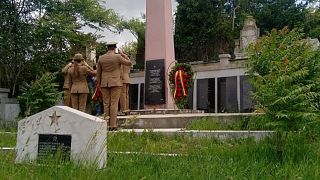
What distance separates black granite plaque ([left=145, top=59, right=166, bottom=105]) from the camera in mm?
13867

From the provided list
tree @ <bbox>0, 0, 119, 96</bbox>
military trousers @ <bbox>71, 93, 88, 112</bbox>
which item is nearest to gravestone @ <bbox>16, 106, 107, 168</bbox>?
military trousers @ <bbox>71, 93, 88, 112</bbox>

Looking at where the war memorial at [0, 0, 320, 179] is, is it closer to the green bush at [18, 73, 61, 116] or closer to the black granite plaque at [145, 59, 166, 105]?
the green bush at [18, 73, 61, 116]

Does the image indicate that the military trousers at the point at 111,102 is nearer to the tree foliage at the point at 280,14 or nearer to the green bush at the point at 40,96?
the green bush at the point at 40,96

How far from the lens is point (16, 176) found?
3.89m

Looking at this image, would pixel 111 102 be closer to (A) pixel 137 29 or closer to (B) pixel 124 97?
(B) pixel 124 97

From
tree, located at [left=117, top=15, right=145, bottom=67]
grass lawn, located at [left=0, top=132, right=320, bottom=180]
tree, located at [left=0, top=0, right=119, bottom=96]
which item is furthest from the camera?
tree, located at [left=117, top=15, right=145, bottom=67]

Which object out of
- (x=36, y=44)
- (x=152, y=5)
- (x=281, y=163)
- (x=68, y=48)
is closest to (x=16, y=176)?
(x=281, y=163)

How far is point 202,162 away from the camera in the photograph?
460 centimetres

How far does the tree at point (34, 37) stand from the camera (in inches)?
753

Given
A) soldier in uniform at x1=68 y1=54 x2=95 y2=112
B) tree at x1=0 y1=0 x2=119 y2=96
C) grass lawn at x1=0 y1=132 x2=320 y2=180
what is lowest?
grass lawn at x1=0 y1=132 x2=320 y2=180

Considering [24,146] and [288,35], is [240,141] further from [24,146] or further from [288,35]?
[24,146]

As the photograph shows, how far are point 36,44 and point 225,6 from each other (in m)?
21.5

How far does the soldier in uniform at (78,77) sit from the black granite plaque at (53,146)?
15.8 ft

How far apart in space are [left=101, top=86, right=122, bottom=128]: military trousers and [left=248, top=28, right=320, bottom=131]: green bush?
9.95 ft
